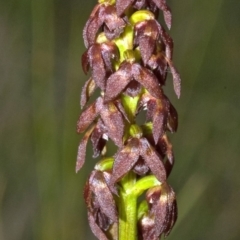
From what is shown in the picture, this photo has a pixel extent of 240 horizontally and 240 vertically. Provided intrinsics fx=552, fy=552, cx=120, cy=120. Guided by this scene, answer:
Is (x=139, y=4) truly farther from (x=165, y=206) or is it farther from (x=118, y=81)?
(x=165, y=206)

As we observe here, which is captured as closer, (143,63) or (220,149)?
(143,63)

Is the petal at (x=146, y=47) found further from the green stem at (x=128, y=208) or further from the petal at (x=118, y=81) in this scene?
the green stem at (x=128, y=208)

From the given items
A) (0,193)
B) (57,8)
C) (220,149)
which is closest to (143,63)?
(57,8)

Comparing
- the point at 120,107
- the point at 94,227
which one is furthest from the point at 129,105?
the point at 94,227

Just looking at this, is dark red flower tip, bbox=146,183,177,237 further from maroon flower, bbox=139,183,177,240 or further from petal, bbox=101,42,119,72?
petal, bbox=101,42,119,72

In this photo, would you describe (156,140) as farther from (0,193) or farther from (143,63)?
(0,193)

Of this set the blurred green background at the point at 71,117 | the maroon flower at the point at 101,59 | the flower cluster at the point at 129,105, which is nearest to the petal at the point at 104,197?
the flower cluster at the point at 129,105

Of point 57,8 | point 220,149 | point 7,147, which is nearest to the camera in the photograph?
point 57,8
